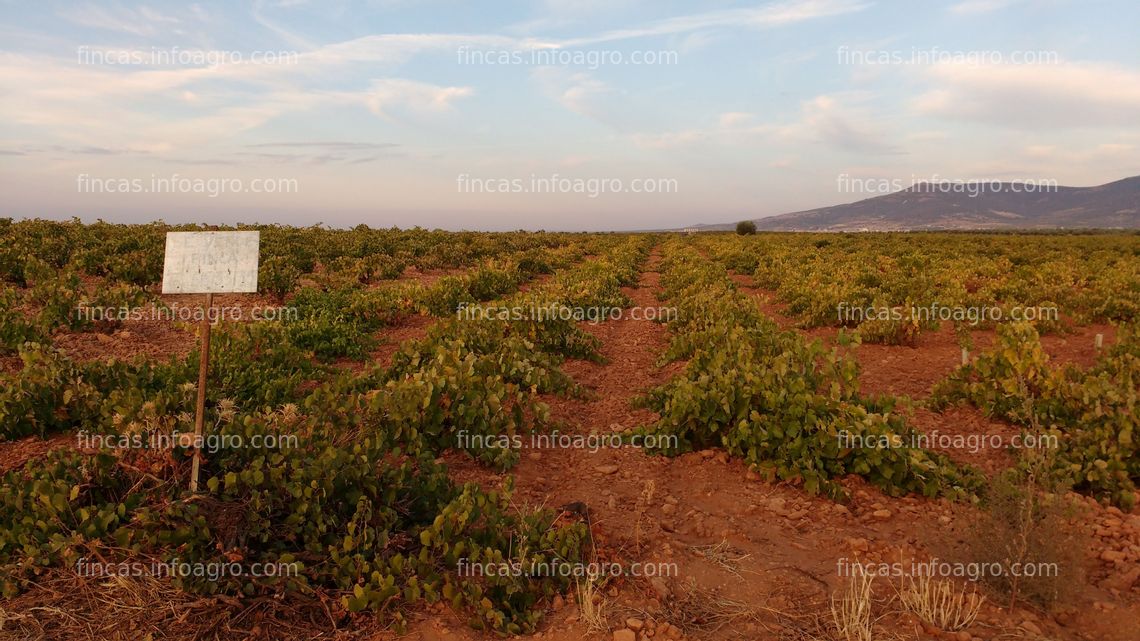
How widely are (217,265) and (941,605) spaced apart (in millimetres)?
3954

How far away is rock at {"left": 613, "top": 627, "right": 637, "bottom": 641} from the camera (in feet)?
8.79

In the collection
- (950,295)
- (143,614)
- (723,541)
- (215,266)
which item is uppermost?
(950,295)

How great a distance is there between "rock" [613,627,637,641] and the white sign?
2.54m

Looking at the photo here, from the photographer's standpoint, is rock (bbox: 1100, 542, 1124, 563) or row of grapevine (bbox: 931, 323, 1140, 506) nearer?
rock (bbox: 1100, 542, 1124, 563)

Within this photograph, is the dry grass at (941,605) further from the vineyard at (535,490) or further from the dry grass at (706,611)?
the dry grass at (706,611)

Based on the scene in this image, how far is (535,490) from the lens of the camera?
4.43 metres

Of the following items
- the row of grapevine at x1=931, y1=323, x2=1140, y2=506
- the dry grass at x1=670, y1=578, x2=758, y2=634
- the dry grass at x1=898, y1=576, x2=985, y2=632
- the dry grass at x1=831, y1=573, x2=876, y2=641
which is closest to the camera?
the dry grass at x1=831, y1=573, x2=876, y2=641

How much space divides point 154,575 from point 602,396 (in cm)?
470

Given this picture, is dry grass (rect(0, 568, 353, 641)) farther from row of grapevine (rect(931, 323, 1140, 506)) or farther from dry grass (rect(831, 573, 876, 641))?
row of grapevine (rect(931, 323, 1140, 506))

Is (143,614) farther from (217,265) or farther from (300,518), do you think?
(217,265)

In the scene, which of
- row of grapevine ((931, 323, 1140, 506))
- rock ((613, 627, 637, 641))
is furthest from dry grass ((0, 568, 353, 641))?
row of grapevine ((931, 323, 1140, 506))

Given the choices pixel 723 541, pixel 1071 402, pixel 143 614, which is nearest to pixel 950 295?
pixel 1071 402

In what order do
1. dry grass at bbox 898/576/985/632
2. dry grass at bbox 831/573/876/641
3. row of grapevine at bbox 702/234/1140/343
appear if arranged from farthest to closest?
row of grapevine at bbox 702/234/1140/343 < dry grass at bbox 898/576/985/632 < dry grass at bbox 831/573/876/641

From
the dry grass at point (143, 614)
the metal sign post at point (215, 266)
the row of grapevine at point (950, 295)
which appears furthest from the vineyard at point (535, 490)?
the row of grapevine at point (950, 295)
